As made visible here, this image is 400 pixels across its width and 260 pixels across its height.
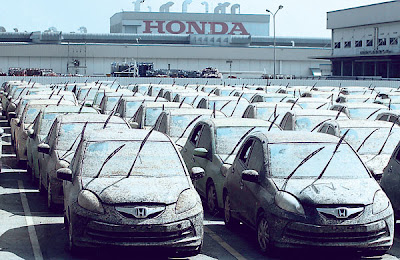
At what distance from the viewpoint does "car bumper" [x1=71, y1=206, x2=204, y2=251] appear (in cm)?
956

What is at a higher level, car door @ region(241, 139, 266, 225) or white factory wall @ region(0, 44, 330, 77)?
white factory wall @ region(0, 44, 330, 77)

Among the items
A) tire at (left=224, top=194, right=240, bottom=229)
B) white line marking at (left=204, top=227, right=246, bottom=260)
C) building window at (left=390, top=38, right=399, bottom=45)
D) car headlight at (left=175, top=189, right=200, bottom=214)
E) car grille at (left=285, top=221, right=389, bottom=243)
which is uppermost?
building window at (left=390, top=38, right=399, bottom=45)

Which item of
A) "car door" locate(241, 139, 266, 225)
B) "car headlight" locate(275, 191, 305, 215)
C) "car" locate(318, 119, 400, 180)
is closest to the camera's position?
"car headlight" locate(275, 191, 305, 215)

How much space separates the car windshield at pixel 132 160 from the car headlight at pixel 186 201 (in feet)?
1.83

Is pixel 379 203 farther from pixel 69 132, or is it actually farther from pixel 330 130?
pixel 69 132

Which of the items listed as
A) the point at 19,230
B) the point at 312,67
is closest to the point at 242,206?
the point at 19,230

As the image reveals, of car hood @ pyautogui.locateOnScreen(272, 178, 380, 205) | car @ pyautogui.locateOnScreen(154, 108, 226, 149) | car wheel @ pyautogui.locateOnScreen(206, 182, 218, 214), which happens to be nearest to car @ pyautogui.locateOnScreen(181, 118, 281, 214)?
car wheel @ pyautogui.locateOnScreen(206, 182, 218, 214)

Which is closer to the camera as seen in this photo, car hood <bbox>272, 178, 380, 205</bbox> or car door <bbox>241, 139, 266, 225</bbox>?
car hood <bbox>272, 178, 380, 205</bbox>

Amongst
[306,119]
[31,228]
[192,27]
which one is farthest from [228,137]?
[192,27]

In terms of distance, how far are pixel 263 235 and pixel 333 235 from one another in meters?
0.92

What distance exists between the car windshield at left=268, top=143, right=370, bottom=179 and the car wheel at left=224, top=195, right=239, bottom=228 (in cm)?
128

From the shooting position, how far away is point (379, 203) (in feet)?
33.3

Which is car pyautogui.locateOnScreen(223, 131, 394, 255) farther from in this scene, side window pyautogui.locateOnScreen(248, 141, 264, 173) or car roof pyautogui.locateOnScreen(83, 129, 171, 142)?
car roof pyautogui.locateOnScreen(83, 129, 171, 142)

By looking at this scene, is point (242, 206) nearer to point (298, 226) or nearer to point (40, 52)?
point (298, 226)
